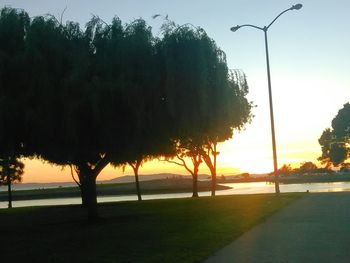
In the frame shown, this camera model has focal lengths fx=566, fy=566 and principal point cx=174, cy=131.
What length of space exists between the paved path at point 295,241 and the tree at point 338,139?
82.5 m

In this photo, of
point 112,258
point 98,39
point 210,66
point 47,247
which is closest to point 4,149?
point 98,39

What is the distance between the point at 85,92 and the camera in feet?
54.4

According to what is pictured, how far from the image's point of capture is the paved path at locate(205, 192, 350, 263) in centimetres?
1048

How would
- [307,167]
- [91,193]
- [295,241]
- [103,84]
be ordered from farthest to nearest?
1. [307,167]
2. [91,193]
3. [103,84]
4. [295,241]

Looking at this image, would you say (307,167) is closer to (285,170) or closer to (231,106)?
(285,170)

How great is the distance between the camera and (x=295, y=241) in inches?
498

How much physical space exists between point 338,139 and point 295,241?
91577 millimetres

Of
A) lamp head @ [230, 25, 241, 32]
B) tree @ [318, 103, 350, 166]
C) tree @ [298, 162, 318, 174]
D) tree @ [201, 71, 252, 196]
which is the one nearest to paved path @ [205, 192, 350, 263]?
tree @ [201, 71, 252, 196]

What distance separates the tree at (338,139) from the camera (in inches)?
3873

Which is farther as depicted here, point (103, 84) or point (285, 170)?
point (285, 170)

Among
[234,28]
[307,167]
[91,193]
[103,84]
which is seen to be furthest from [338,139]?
[103,84]

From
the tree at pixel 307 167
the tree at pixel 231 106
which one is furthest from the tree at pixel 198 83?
the tree at pixel 307 167

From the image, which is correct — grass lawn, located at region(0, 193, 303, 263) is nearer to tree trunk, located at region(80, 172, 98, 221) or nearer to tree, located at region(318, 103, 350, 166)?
tree trunk, located at region(80, 172, 98, 221)

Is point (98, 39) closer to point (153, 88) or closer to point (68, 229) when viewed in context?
point (153, 88)
